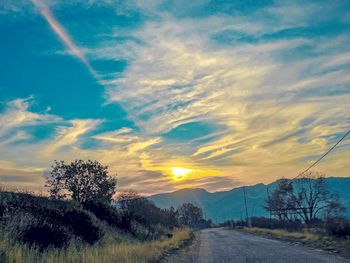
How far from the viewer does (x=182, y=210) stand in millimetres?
161250

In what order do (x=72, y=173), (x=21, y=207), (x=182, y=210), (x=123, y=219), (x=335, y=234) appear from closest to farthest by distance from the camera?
(x=21, y=207) → (x=335, y=234) → (x=123, y=219) → (x=72, y=173) → (x=182, y=210)

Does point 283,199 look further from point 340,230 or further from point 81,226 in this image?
point 81,226

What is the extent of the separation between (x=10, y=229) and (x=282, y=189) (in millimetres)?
71611

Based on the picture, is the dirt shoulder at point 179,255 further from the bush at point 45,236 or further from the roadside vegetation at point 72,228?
the bush at point 45,236

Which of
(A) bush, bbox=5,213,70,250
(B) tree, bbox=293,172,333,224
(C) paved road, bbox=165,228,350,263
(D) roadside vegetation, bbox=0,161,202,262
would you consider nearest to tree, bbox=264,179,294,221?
(B) tree, bbox=293,172,333,224

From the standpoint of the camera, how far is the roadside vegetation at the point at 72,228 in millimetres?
14198

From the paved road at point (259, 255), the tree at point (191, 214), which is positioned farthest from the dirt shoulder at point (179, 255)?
the tree at point (191, 214)

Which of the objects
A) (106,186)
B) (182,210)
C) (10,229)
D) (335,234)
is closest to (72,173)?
(106,186)

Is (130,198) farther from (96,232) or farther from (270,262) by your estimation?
(270,262)

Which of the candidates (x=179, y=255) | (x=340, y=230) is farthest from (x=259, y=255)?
(x=340, y=230)

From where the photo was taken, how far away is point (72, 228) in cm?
2248

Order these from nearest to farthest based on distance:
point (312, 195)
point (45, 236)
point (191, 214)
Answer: point (45, 236)
point (312, 195)
point (191, 214)

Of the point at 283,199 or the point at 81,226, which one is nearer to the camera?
the point at 81,226

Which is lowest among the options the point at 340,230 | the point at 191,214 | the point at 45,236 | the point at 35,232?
the point at 340,230
